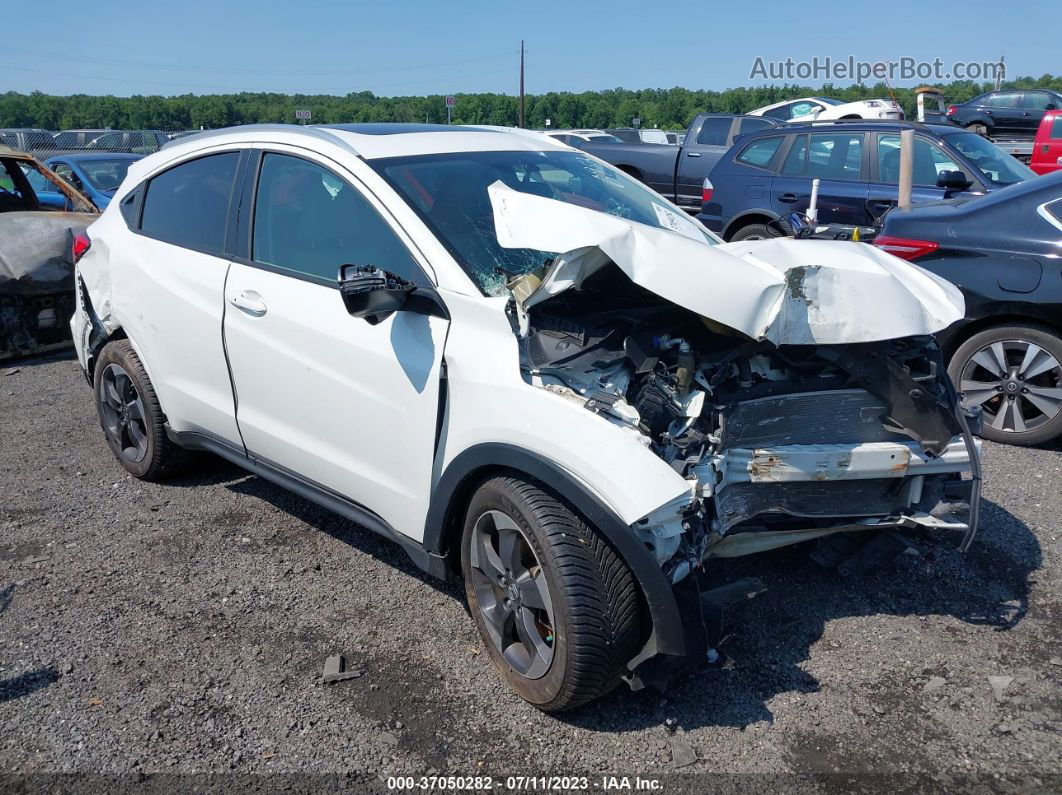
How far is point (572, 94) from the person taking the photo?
6912cm

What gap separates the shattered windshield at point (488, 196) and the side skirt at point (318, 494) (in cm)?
102

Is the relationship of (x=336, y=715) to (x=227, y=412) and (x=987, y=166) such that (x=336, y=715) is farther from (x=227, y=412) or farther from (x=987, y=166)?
(x=987, y=166)

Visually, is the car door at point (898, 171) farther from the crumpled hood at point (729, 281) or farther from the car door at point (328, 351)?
the car door at point (328, 351)

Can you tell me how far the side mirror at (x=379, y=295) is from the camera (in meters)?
2.93

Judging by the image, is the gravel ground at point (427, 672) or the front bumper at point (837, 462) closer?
the gravel ground at point (427, 672)

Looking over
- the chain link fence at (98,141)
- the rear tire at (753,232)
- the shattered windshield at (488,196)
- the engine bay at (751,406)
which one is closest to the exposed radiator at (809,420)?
the engine bay at (751,406)

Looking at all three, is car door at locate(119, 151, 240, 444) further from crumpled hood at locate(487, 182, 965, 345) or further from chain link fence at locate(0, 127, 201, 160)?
chain link fence at locate(0, 127, 201, 160)

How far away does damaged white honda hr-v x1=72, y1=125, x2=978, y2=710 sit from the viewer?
2752 mm

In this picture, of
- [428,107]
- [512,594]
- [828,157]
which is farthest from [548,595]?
[428,107]

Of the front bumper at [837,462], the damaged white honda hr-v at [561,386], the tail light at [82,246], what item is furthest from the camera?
the tail light at [82,246]

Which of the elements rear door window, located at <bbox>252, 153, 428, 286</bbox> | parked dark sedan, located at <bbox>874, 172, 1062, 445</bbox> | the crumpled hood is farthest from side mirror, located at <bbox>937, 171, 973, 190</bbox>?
rear door window, located at <bbox>252, 153, 428, 286</bbox>

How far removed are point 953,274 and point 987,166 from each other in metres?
3.71

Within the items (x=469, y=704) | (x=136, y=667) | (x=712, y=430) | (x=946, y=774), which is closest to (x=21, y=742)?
(x=136, y=667)

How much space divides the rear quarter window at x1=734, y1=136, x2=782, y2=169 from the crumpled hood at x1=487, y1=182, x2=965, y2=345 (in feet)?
22.6
